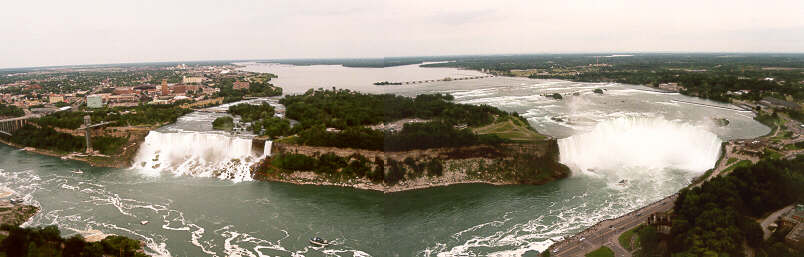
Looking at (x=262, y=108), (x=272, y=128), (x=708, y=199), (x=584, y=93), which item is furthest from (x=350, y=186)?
(x=584, y=93)

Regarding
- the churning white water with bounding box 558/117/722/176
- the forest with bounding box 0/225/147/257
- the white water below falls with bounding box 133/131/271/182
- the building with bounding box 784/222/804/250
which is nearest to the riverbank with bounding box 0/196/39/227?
the forest with bounding box 0/225/147/257

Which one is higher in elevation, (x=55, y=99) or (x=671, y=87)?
(x=671, y=87)

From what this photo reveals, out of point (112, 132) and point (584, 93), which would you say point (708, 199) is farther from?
point (584, 93)

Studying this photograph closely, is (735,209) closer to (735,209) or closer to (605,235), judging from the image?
(735,209)

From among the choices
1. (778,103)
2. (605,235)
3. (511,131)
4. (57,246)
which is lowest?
(605,235)

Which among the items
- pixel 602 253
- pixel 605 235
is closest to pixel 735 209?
pixel 605 235

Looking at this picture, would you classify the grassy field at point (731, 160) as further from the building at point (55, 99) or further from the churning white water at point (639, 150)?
the building at point (55, 99)

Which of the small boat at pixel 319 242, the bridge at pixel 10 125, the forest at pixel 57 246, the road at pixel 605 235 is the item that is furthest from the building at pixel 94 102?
the road at pixel 605 235
